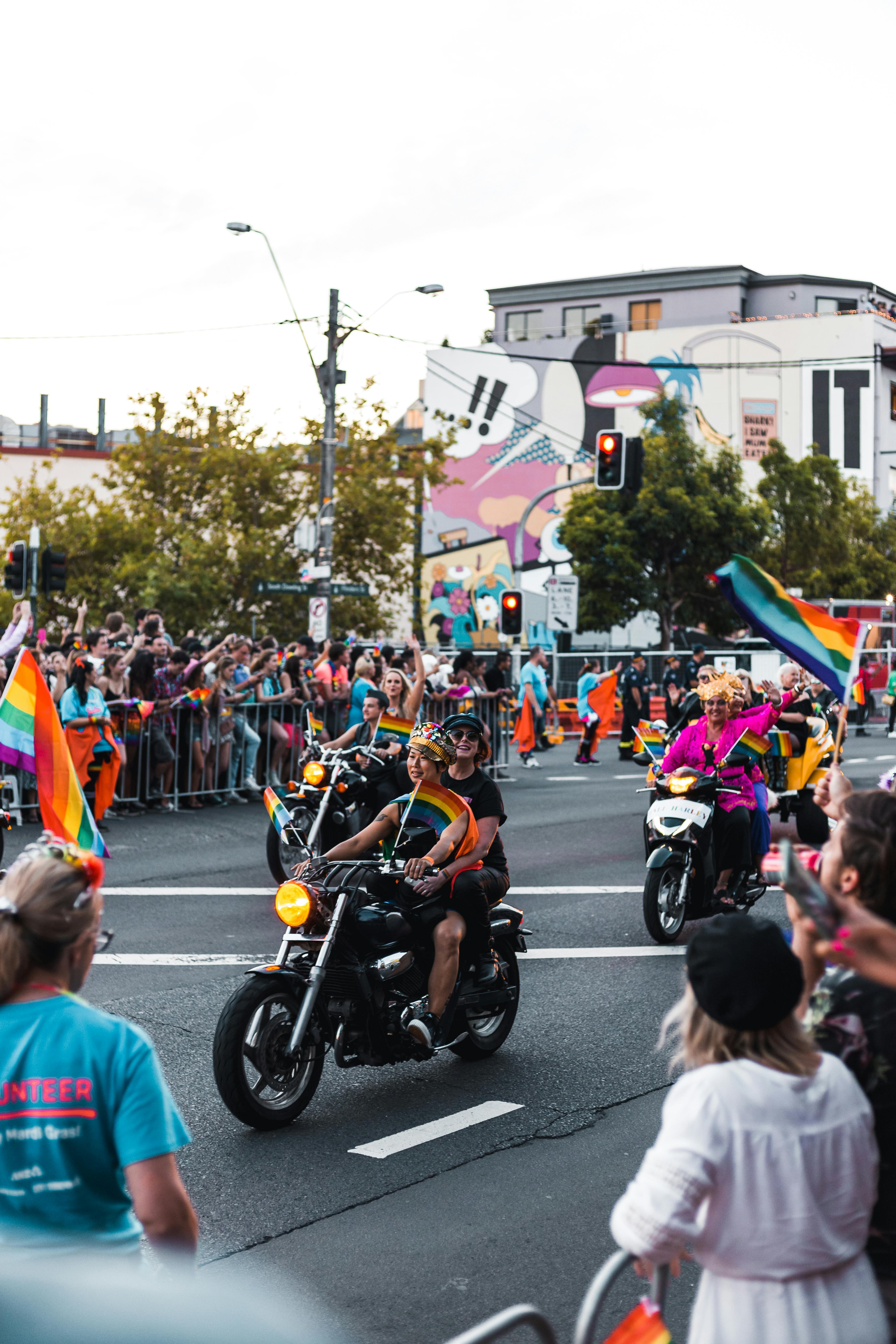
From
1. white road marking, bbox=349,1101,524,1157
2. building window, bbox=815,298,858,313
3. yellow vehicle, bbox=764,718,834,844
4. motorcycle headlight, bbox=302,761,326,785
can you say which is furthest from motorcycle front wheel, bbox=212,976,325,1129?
building window, bbox=815,298,858,313

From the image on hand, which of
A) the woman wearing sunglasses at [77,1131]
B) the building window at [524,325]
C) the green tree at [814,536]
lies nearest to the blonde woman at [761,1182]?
the woman wearing sunglasses at [77,1131]

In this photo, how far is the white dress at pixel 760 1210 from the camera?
7.77 ft

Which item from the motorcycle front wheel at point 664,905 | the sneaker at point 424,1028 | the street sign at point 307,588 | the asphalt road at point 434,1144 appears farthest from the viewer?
the street sign at point 307,588

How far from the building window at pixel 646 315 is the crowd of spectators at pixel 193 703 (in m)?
55.0

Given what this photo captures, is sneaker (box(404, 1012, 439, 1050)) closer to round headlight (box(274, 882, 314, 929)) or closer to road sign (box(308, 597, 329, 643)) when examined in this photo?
Result: round headlight (box(274, 882, 314, 929))

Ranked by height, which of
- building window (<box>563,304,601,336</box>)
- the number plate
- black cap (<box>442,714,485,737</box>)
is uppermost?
building window (<box>563,304,601,336</box>)

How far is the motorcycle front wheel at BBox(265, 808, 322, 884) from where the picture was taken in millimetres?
11727

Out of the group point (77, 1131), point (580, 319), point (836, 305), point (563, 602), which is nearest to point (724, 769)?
point (77, 1131)

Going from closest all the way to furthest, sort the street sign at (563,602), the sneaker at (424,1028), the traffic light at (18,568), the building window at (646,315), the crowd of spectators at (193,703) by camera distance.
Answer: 1. the sneaker at (424,1028)
2. the crowd of spectators at (193,703)
3. the traffic light at (18,568)
4. the street sign at (563,602)
5. the building window at (646,315)

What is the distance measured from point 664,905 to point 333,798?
267cm

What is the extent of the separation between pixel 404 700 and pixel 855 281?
2502 inches

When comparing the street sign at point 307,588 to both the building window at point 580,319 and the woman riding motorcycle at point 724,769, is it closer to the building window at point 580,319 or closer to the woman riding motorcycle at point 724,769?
the woman riding motorcycle at point 724,769

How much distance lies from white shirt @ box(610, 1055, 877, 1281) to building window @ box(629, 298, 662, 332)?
69.7 metres

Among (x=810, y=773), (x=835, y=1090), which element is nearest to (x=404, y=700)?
(x=810, y=773)
